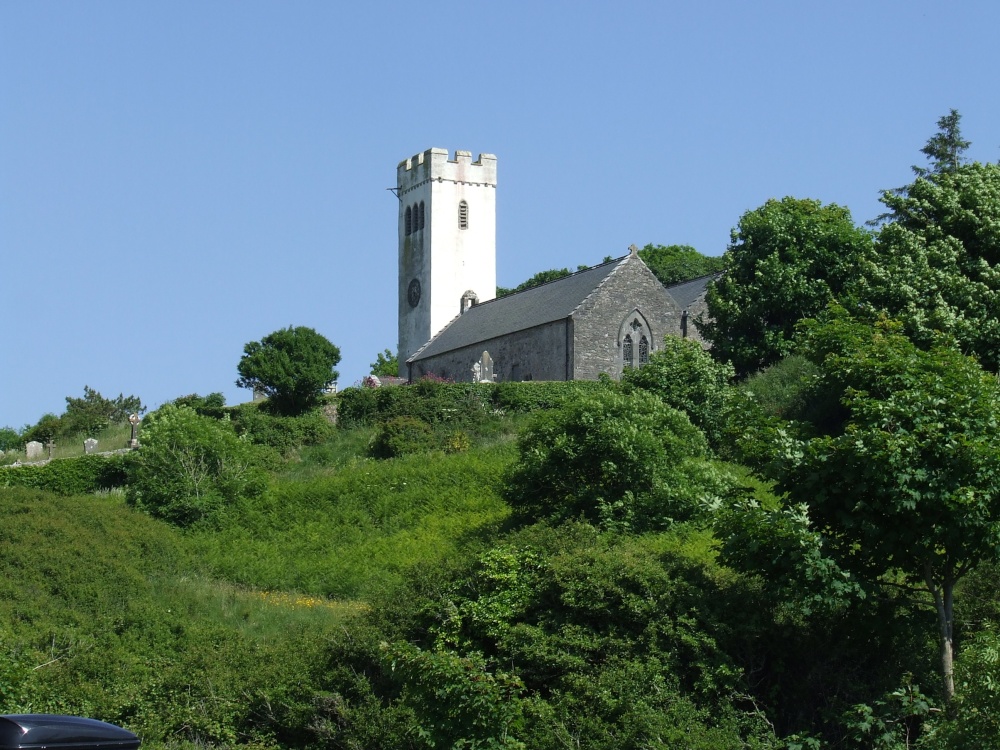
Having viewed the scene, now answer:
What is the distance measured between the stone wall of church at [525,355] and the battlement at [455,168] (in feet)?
52.1

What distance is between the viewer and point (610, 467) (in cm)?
2855

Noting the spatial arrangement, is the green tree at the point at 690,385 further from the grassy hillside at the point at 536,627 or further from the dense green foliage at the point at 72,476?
the dense green foliage at the point at 72,476

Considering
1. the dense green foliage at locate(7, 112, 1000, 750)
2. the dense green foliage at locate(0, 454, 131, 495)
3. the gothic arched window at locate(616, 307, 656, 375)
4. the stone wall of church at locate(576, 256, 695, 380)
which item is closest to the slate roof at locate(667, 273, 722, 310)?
the stone wall of church at locate(576, 256, 695, 380)

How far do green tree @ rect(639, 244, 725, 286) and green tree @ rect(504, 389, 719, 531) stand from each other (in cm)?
4778

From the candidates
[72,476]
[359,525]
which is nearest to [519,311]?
[72,476]

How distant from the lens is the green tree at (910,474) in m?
17.8

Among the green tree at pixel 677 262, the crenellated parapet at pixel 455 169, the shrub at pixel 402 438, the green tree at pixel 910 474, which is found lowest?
the green tree at pixel 910 474

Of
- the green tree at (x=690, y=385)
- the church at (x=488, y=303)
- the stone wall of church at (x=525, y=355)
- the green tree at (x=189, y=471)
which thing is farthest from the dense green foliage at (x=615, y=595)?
the stone wall of church at (x=525, y=355)

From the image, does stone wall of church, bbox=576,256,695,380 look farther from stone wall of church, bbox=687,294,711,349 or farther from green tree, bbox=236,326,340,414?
green tree, bbox=236,326,340,414

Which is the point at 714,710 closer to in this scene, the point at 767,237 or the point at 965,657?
the point at 965,657

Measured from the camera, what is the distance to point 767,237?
47469mm

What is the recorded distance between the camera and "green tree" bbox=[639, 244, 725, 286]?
7925cm

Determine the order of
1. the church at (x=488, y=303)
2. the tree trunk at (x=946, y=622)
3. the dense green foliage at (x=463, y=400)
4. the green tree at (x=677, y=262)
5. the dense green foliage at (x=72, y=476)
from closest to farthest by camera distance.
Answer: the tree trunk at (x=946, y=622)
the dense green foliage at (x=72, y=476)
the dense green foliage at (x=463, y=400)
the church at (x=488, y=303)
the green tree at (x=677, y=262)

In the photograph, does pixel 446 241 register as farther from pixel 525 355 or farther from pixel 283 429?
pixel 283 429
